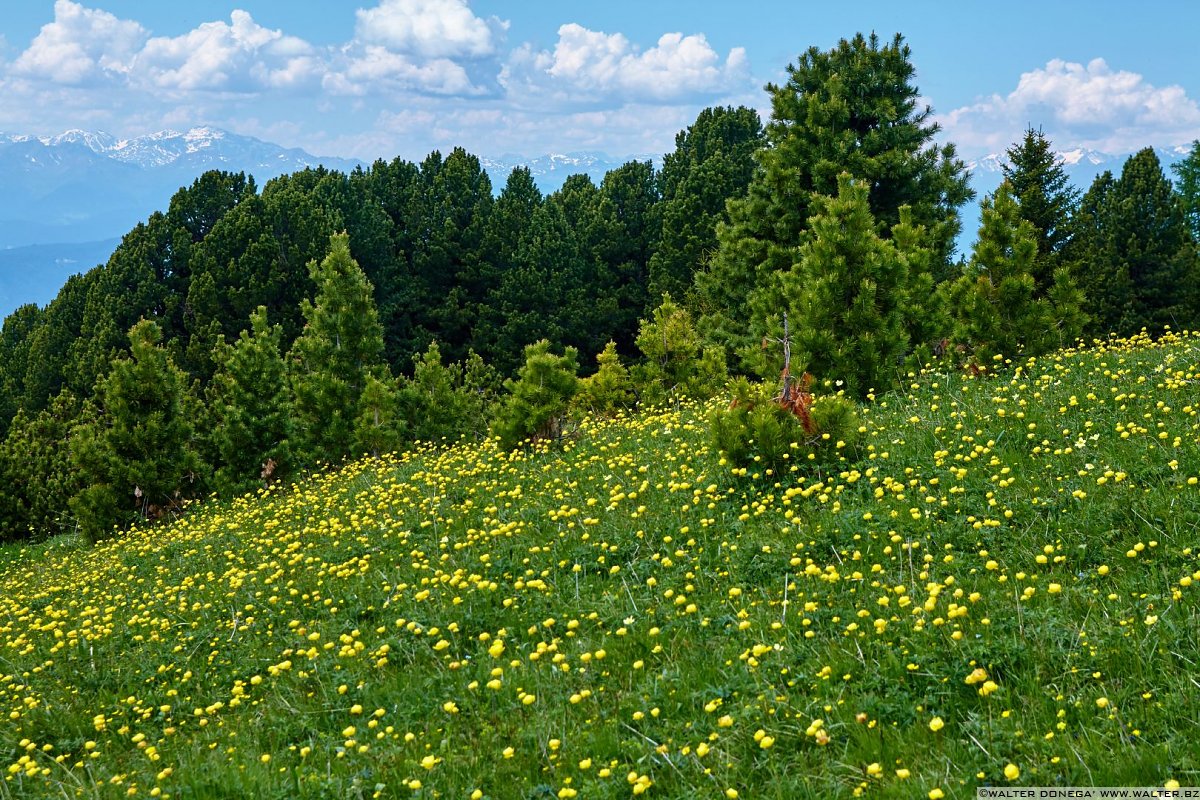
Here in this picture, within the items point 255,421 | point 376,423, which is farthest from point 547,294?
point 255,421

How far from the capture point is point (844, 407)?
355 inches

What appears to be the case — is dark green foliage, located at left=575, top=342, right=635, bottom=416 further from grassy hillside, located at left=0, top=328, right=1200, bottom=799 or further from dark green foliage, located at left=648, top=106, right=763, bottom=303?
grassy hillside, located at left=0, top=328, right=1200, bottom=799

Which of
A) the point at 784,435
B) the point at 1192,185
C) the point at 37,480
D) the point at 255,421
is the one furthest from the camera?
the point at 1192,185

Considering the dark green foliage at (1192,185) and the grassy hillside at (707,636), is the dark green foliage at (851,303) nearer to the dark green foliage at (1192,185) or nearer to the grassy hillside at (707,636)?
the grassy hillside at (707,636)

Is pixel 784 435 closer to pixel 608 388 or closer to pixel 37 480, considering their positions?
pixel 608 388

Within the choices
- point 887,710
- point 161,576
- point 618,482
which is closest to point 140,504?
point 161,576

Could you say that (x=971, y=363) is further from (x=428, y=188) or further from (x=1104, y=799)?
(x=428, y=188)

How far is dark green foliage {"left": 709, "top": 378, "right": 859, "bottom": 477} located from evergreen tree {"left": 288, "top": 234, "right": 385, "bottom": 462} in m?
19.6

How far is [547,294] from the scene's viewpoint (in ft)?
163

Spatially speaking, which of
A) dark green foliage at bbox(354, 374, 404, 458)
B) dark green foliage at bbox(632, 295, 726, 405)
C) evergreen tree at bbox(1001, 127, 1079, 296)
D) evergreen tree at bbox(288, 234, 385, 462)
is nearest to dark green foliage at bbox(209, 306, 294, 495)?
evergreen tree at bbox(288, 234, 385, 462)

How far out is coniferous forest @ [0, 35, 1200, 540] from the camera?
649 inches

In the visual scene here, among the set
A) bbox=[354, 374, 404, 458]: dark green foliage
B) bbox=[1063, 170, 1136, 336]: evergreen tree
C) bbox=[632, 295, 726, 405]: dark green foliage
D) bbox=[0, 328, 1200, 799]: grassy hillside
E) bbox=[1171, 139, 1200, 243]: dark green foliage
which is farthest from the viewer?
bbox=[1171, 139, 1200, 243]: dark green foliage

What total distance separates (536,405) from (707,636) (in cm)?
853

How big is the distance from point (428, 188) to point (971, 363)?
153 feet
